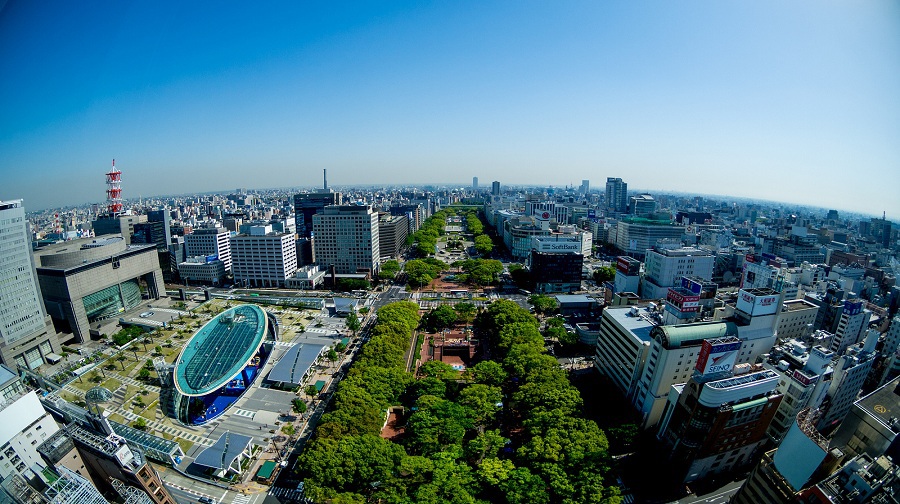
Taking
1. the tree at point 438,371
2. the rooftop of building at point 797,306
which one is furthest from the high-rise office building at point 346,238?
the rooftop of building at point 797,306

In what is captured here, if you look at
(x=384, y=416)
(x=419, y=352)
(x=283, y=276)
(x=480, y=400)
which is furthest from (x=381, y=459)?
(x=283, y=276)

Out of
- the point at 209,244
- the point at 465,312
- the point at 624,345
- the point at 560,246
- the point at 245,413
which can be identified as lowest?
the point at 245,413

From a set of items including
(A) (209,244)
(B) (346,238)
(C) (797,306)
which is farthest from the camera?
(A) (209,244)

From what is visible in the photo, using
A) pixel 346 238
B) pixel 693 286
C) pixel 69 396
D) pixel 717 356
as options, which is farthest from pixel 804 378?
pixel 346 238

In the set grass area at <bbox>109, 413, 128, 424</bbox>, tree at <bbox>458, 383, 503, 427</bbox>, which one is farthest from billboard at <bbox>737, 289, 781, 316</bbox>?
grass area at <bbox>109, 413, 128, 424</bbox>

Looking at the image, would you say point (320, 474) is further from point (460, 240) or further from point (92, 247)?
point (460, 240)

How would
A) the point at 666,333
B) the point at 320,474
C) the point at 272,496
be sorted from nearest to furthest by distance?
the point at 320,474
the point at 272,496
the point at 666,333

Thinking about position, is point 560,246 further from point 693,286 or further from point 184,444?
point 184,444
